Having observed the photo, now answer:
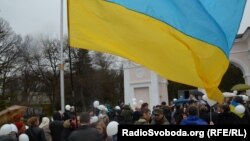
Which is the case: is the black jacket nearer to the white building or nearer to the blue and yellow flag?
the blue and yellow flag

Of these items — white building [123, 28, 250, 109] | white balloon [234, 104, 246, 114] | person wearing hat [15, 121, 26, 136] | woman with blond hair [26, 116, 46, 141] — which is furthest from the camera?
white building [123, 28, 250, 109]

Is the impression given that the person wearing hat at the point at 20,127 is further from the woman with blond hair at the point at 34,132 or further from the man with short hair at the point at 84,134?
the man with short hair at the point at 84,134

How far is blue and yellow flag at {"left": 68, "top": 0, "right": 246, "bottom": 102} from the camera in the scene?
5367mm

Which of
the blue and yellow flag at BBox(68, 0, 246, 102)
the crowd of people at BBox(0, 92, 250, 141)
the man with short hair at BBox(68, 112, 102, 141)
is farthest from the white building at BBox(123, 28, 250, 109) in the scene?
the blue and yellow flag at BBox(68, 0, 246, 102)

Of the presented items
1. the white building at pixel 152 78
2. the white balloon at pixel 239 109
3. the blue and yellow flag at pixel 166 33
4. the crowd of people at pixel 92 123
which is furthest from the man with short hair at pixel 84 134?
the white building at pixel 152 78

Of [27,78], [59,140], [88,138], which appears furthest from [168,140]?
[27,78]

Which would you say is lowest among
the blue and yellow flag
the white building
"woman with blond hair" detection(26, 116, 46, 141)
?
"woman with blond hair" detection(26, 116, 46, 141)

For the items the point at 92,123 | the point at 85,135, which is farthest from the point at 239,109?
the point at 85,135

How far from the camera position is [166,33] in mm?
5508

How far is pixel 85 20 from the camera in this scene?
5.41 metres

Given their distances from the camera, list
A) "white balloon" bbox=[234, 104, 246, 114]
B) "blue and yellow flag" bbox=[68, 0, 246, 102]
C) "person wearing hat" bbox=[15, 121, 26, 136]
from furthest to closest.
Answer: "white balloon" bbox=[234, 104, 246, 114]
"person wearing hat" bbox=[15, 121, 26, 136]
"blue and yellow flag" bbox=[68, 0, 246, 102]

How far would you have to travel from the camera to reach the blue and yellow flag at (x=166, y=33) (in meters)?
5.37

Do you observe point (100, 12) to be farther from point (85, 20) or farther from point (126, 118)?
point (126, 118)

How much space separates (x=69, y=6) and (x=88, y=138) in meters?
2.52
